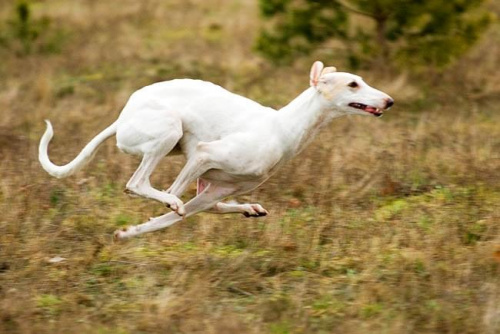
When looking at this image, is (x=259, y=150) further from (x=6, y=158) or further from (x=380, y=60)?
(x=380, y=60)

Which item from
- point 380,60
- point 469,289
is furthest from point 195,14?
point 469,289

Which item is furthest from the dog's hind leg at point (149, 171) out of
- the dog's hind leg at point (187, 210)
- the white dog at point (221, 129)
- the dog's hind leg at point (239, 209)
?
the dog's hind leg at point (239, 209)

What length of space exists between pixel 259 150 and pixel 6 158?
Answer: 3.76 metres

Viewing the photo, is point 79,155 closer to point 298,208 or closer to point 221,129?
point 221,129

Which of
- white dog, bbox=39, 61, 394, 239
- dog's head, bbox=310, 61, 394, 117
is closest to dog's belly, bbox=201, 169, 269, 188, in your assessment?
white dog, bbox=39, 61, 394, 239

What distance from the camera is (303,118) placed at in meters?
6.78

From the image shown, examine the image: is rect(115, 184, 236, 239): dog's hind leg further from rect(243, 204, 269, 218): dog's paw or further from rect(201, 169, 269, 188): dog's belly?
rect(243, 204, 269, 218): dog's paw

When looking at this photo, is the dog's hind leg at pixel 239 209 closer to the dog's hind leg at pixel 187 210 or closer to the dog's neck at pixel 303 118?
the dog's hind leg at pixel 187 210

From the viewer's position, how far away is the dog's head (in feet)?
22.0

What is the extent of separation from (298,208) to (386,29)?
586cm

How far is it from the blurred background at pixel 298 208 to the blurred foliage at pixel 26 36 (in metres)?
1.05

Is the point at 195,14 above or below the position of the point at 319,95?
above

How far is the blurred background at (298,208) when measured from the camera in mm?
5754

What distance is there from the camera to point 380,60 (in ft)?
43.8
